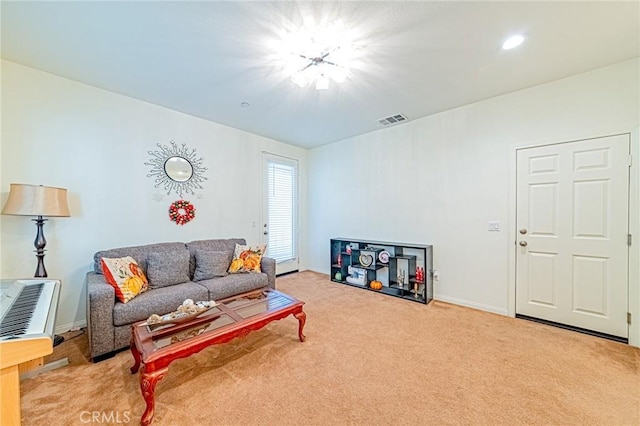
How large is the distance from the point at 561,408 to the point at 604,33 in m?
2.84

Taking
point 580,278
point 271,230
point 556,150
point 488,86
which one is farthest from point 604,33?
point 271,230

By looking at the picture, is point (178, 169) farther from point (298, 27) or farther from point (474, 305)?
point (474, 305)

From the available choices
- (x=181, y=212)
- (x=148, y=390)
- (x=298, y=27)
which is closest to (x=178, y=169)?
(x=181, y=212)

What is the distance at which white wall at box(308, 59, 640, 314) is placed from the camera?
103 inches

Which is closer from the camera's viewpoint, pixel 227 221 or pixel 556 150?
pixel 556 150

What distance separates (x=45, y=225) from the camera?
8.50ft

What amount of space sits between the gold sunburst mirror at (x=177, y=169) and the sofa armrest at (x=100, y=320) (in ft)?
5.27

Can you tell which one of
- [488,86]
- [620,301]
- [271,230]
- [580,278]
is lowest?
[620,301]

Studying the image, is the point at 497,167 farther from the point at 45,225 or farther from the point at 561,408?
the point at 45,225

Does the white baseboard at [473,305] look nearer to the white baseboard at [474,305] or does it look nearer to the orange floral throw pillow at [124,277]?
the white baseboard at [474,305]

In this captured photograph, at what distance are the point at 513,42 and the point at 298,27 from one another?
1.81 meters

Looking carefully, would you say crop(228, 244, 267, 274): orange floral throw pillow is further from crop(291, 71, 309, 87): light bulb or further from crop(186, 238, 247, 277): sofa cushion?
crop(291, 71, 309, 87): light bulb

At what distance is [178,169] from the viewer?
355cm

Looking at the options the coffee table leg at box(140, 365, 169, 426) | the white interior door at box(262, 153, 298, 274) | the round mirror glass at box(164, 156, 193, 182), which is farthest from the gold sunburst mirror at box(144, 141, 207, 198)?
the coffee table leg at box(140, 365, 169, 426)
